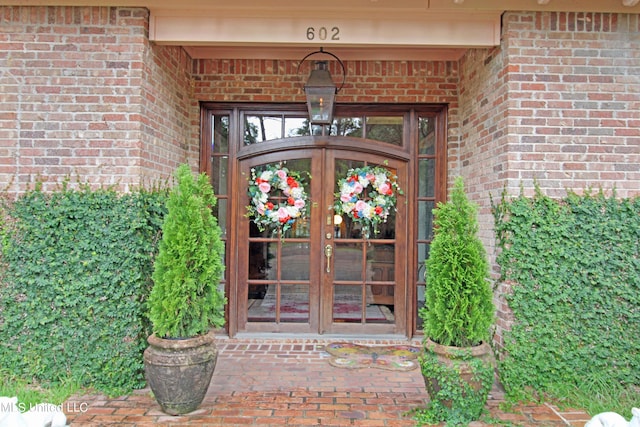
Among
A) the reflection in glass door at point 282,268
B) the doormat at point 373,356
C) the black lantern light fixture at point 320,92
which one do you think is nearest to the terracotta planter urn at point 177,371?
the doormat at point 373,356

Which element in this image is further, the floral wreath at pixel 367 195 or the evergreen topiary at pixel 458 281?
the floral wreath at pixel 367 195

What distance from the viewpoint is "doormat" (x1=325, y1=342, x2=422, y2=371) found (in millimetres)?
3570

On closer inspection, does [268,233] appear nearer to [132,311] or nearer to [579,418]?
[132,311]

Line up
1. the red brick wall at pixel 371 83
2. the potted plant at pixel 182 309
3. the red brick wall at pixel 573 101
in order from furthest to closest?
the red brick wall at pixel 371 83 < the red brick wall at pixel 573 101 < the potted plant at pixel 182 309

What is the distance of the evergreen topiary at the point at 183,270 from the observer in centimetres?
267

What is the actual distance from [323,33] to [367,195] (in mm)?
1684

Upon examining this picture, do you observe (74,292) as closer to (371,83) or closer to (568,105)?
(371,83)

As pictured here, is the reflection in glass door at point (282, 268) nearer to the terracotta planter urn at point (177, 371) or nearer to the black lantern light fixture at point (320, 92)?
the black lantern light fixture at point (320, 92)

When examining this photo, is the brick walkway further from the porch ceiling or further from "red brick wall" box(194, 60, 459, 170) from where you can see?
the porch ceiling

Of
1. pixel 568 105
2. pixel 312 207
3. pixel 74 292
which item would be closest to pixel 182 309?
pixel 74 292

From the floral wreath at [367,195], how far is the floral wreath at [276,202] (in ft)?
1.35

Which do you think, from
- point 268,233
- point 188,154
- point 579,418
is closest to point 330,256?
point 268,233

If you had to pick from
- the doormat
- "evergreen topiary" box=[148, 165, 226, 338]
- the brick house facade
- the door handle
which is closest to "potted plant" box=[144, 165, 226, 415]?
"evergreen topiary" box=[148, 165, 226, 338]

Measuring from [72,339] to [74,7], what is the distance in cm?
264
